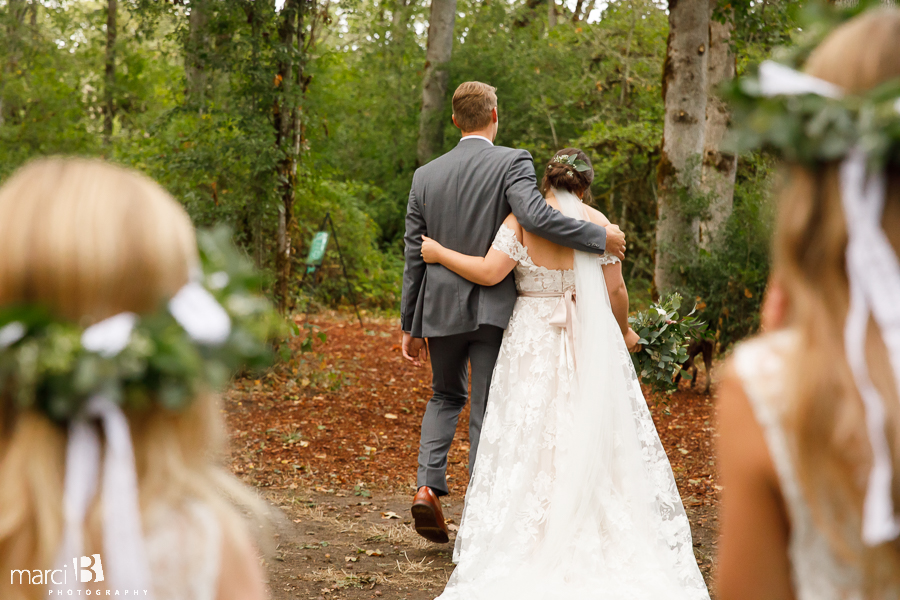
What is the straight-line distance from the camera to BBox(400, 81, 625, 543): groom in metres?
4.28

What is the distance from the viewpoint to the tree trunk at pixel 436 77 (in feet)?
49.3

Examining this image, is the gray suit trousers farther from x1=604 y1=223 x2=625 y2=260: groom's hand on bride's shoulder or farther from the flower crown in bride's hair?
the flower crown in bride's hair

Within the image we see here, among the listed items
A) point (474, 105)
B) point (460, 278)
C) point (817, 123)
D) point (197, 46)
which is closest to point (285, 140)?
point (197, 46)

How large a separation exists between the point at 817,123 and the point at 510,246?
9.88 ft

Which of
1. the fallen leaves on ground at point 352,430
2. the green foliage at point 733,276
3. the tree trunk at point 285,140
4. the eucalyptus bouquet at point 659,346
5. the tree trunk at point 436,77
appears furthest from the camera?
the tree trunk at point 436,77

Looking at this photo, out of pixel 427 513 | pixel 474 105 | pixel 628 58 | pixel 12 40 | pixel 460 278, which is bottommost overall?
pixel 427 513

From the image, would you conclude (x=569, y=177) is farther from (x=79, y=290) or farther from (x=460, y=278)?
(x=79, y=290)

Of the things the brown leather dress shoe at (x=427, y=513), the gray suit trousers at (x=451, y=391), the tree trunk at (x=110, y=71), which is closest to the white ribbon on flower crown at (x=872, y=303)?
the gray suit trousers at (x=451, y=391)

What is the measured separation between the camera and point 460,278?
14.3ft

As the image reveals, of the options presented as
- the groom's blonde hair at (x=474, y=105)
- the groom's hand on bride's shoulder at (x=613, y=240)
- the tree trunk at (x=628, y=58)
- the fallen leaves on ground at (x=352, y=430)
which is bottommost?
the fallen leaves on ground at (x=352, y=430)

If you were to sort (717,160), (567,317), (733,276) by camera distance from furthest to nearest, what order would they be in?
(717,160)
(733,276)
(567,317)

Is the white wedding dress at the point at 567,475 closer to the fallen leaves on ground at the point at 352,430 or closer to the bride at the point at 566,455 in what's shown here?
the bride at the point at 566,455

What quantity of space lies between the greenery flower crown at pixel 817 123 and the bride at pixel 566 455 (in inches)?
109

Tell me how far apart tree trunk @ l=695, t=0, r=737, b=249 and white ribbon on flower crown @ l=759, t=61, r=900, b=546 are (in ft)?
24.7
